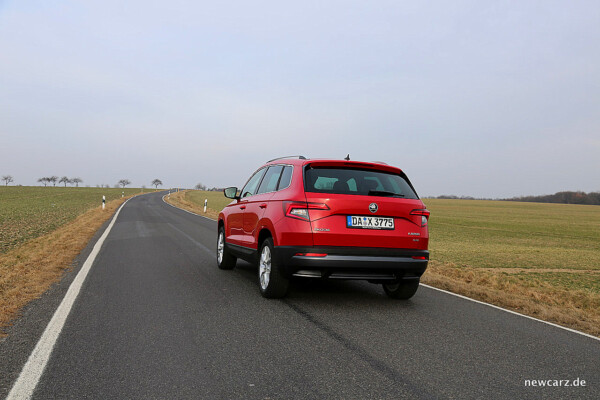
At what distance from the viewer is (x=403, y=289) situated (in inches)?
227

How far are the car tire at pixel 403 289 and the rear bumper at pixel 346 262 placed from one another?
2.06 ft

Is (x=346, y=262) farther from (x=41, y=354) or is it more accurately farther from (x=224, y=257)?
(x=224, y=257)

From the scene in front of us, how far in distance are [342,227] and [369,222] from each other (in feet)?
1.10

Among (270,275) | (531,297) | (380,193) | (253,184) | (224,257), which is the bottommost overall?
(531,297)

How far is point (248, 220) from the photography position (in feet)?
21.4

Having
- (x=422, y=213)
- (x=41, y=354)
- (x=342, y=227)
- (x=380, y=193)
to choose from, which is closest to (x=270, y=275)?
(x=342, y=227)

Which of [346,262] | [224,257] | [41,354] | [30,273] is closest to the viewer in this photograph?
[41,354]

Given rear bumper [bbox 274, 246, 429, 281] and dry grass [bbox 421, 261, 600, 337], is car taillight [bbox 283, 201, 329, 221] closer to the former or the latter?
rear bumper [bbox 274, 246, 429, 281]

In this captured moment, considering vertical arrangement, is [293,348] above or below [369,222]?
below

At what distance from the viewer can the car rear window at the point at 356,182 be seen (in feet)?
16.9

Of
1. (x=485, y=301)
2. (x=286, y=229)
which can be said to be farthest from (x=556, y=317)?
(x=286, y=229)

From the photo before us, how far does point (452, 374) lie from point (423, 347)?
0.60 metres

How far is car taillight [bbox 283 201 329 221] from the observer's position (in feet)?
16.1

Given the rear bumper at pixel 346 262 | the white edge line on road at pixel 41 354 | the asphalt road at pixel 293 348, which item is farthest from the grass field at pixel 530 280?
the white edge line on road at pixel 41 354
